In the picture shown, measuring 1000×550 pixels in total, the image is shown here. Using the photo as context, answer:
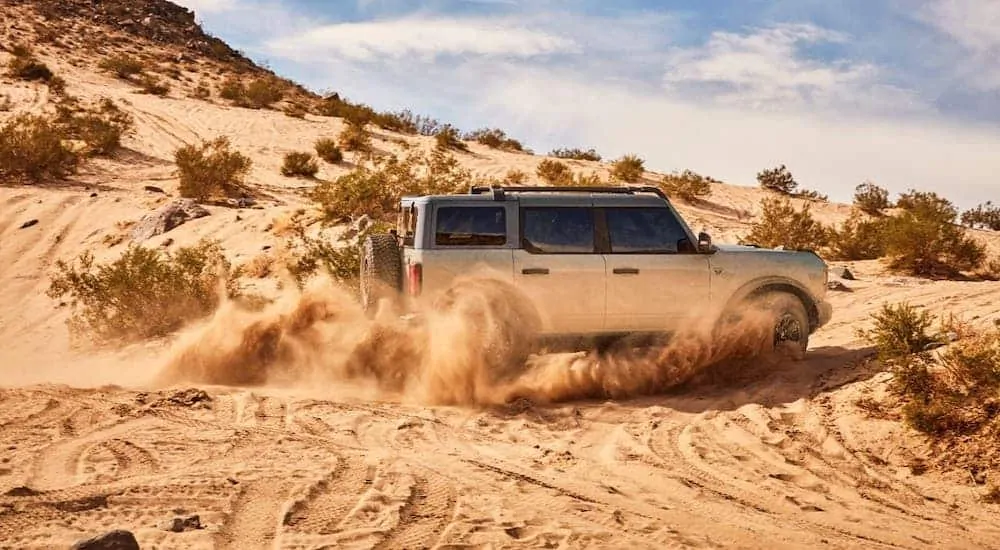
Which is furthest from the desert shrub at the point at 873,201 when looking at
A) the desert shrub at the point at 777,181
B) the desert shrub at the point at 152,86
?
the desert shrub at the point at 152,86

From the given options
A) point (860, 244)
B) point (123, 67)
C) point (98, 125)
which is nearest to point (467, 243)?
point (860, 244)

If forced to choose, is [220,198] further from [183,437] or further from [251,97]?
[251,97]

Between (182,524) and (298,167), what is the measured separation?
19.8 metres

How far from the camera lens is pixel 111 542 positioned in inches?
146

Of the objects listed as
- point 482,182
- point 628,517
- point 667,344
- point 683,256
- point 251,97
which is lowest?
point 628,517

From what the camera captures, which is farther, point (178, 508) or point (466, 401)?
point (466, 401)

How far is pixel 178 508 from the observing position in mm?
4586

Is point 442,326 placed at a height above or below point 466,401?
above

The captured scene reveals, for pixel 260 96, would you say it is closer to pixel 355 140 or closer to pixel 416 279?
pixel 355 140

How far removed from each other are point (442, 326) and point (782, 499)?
3.54m

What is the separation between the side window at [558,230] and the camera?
7.93 m

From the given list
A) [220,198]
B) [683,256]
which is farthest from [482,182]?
[683,256]

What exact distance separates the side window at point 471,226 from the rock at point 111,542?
171 inches

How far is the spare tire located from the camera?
795 cm
